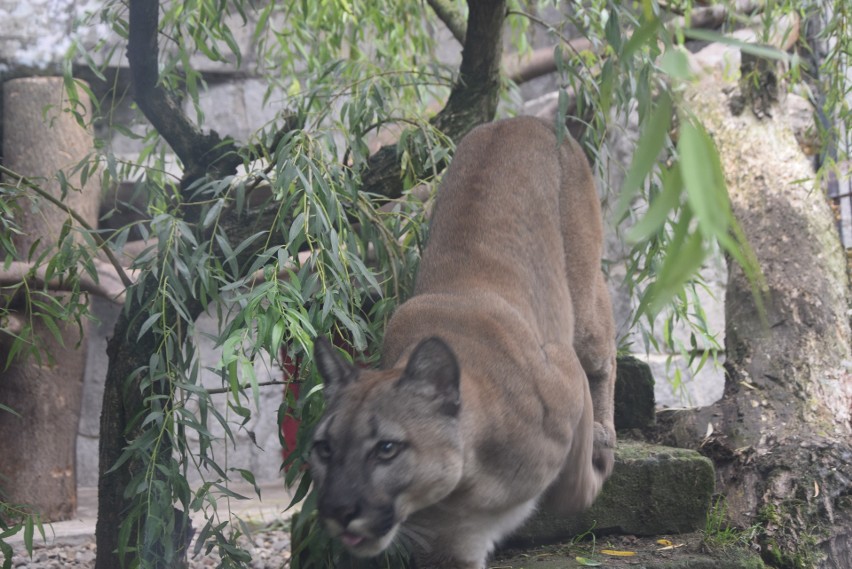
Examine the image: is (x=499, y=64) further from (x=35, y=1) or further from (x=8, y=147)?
(x=8, y=147)

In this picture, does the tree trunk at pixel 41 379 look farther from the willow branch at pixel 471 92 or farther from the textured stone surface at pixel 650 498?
the textured stone surface at pixel 650 498

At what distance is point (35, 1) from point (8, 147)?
1.45m

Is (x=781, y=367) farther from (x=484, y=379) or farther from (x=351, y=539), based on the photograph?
(x=351, y=539)

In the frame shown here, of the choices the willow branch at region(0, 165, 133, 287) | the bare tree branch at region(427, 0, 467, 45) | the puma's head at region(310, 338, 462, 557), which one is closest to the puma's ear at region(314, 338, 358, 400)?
the puma's head at region(310, 338, 462, 557)

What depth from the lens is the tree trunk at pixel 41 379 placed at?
5.33m

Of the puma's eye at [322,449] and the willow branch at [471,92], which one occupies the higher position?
the willow branch at [471,92]

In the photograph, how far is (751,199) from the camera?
4824 millimetres

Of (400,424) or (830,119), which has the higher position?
(830,119)

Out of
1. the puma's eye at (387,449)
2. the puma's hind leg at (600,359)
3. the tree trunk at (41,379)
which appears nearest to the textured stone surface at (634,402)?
the puma's hind leg at (600,359)

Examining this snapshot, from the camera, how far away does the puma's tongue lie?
2.26 meters

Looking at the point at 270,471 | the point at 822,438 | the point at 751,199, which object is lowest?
the point at 270,471

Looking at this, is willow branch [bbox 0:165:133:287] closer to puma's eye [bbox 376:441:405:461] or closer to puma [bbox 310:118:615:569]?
puma [bbox 310:118:615:569]

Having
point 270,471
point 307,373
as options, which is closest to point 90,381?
point 270,471

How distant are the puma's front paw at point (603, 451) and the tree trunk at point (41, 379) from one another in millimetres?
3114
